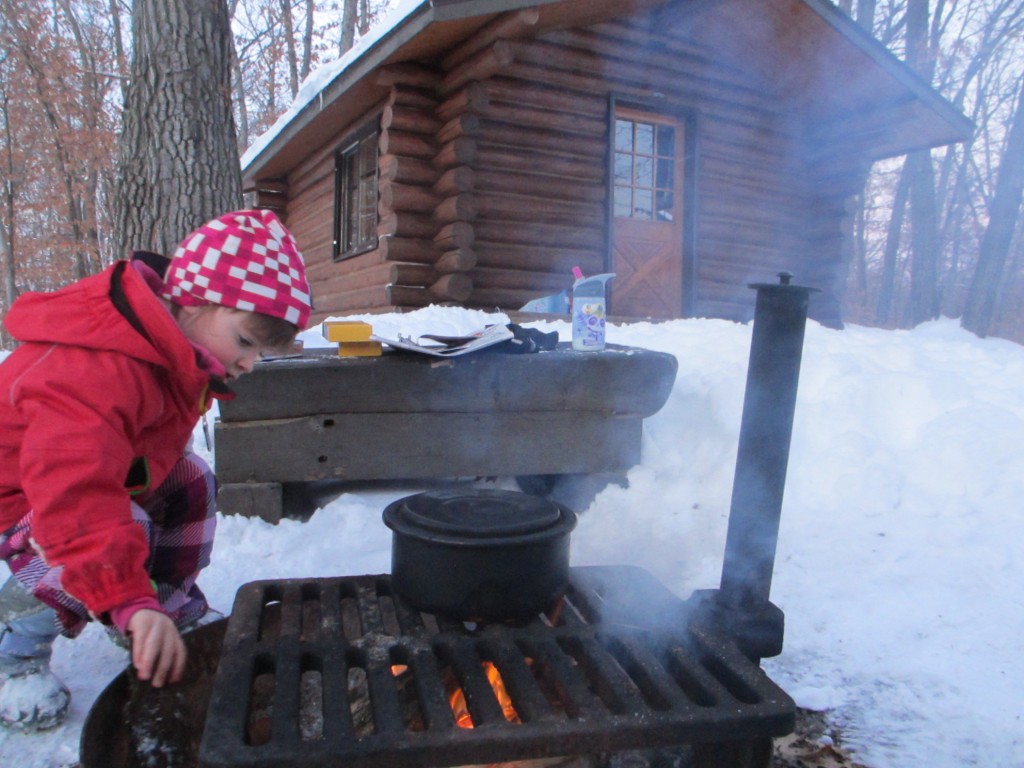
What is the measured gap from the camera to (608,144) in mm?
7496

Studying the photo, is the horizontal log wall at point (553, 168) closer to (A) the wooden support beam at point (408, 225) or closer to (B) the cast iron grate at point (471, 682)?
(A) the wooden support beam at point (408, 225)

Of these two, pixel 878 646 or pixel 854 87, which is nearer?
pixel 878 646

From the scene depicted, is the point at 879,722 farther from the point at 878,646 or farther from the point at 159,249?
the point at 159,249

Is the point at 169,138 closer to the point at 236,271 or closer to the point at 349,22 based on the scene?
the point at 236,271

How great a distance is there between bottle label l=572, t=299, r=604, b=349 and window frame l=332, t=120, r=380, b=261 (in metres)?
5.11

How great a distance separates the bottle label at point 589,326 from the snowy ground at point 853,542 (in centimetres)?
56

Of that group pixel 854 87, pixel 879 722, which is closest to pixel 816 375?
pixel 879 722

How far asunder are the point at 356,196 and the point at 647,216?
11.4 ft

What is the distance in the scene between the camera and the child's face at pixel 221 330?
1690mm

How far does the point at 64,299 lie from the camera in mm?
1554

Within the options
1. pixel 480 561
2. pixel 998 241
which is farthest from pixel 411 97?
pixel 998 241

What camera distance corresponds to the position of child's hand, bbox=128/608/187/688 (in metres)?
1.34

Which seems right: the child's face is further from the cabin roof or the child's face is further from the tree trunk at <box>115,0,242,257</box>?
the cabin roof

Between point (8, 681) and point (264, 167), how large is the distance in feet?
33.5
